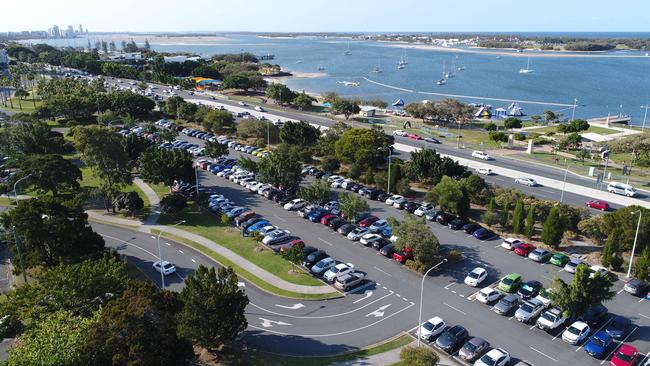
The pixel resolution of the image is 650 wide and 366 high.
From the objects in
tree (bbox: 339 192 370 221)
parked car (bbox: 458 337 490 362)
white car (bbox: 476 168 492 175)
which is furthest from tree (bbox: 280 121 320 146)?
parked car (bbox: 458 337 490 362)

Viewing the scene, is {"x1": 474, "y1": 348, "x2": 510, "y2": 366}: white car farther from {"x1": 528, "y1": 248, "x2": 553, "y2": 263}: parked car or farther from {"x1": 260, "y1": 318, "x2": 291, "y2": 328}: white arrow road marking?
{"x1": 528, "y1": 248, "x2": 553, "y2": 263}: parked car

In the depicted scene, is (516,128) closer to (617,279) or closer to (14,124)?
(617,279)

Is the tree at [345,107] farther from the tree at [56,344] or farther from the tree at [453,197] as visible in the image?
the tree at [56,344]

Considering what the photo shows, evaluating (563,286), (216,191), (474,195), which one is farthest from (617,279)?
(216,191)

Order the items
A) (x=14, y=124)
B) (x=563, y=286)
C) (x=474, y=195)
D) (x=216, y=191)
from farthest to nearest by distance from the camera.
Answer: (x=14, y=124)
(x=216, y=191)
(x=474, y=195)
(x=563, y=286)

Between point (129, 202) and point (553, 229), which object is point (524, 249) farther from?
point (129, 202)

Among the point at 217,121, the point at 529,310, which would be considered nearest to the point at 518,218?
the point at 529,310

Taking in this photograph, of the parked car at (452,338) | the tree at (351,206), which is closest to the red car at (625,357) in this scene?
the parked car at (452,338)
